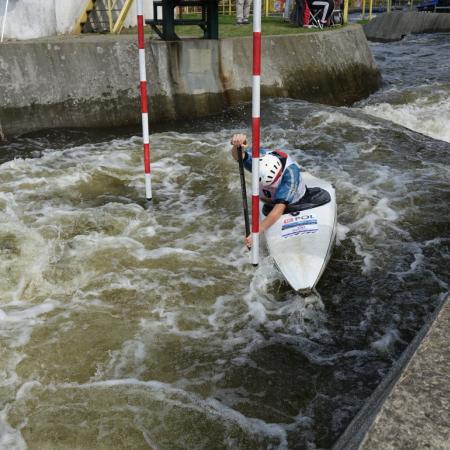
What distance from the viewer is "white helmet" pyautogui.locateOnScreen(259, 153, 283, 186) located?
404cm

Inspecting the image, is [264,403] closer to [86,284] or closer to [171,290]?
[171,290]

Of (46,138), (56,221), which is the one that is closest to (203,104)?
(46,138)

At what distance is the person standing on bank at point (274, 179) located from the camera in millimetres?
4070

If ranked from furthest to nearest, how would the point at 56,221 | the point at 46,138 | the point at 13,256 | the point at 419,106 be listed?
1. the point at 419,106
2. the point at 46,138
3. the point at 56,221
4. the point at 13,256

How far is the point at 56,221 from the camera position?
16.7 feet

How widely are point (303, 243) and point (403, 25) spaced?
2353cm

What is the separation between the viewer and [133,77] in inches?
311

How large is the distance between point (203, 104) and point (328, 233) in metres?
4.80

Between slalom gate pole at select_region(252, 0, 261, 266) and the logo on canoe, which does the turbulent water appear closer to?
the logo on canoe

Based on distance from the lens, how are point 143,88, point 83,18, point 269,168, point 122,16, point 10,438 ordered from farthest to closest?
point 83,18, point 122,16, point 143,88, point 269,168, point 10,438

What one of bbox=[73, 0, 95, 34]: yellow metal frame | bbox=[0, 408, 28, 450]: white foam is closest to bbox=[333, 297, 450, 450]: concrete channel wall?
bbox=[0, 408, 28, 450]: white foam

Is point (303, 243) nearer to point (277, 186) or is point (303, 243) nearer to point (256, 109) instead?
point (277, 186)

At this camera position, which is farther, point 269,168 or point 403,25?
point 403,25

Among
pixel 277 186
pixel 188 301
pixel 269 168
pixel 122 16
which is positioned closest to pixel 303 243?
pixel 277 186
